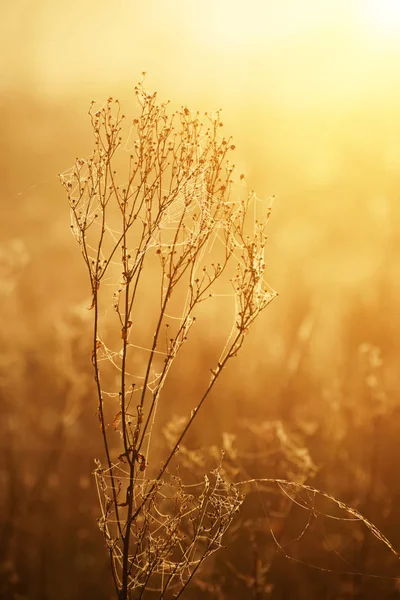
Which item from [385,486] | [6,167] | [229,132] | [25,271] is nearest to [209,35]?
[229,132]

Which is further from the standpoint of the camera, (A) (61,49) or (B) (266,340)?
(B) (266,340)

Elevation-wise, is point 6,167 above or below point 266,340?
above

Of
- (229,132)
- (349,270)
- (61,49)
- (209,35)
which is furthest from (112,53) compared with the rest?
(349,270)

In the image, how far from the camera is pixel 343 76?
238 centimetres

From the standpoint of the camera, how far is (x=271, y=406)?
8.02ft

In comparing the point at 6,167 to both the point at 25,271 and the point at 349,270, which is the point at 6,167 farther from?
the point at 349,270

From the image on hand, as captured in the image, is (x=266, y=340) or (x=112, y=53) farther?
(x=266, y=340)

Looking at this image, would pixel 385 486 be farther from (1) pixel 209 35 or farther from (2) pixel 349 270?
(1) pixel 209 35

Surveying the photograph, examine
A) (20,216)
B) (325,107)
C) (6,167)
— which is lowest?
(20,216)

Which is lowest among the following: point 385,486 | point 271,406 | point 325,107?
point 385,486

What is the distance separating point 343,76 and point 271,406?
1295mm

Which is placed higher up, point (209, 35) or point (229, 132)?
point (209, 35)

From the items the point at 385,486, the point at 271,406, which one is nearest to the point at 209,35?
the point at 271,406

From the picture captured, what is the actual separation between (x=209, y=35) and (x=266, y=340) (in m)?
1.18
